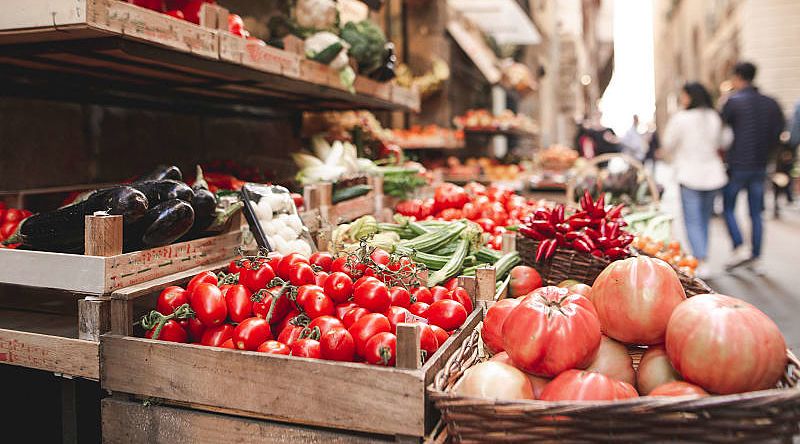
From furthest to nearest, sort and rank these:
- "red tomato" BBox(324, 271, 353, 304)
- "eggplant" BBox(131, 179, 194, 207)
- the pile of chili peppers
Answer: the pile of chili peppers < "eggplant" BBox(131, 179, 194, 207) < "red tomato" BBox(324, 271, 353, 304)

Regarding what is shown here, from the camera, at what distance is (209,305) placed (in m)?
2.13

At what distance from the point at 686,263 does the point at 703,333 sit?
9.27ft

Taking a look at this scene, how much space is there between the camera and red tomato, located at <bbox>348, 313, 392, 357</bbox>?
194 centimetres

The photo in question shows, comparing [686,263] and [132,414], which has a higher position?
[686,263]

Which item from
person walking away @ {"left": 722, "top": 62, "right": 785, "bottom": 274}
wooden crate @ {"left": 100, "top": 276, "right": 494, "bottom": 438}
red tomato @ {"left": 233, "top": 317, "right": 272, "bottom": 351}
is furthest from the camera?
person walking away @ {"left": 722, "top": 62, "right": 785, "bottom": 274}

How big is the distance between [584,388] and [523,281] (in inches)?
52.9

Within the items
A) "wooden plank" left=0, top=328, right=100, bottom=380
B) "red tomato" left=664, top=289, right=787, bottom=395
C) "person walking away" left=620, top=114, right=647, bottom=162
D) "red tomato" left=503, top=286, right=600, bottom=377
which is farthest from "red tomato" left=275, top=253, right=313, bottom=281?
"person walking away" left=620, top=114, right=647, bottom=162

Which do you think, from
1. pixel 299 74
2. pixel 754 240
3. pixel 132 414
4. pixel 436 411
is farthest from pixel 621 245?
pixel 754 240

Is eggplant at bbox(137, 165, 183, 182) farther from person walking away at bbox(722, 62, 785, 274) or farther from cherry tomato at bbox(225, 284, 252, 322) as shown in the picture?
person walking away at bbox(722, 62, 785, 274)

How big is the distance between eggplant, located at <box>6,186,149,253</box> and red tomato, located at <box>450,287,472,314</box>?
117 cm

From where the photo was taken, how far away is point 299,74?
3553 mm

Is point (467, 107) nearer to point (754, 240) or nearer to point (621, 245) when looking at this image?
point (754, 240)

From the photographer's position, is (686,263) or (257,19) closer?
(686,263)

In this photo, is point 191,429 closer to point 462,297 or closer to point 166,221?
point 166,221
